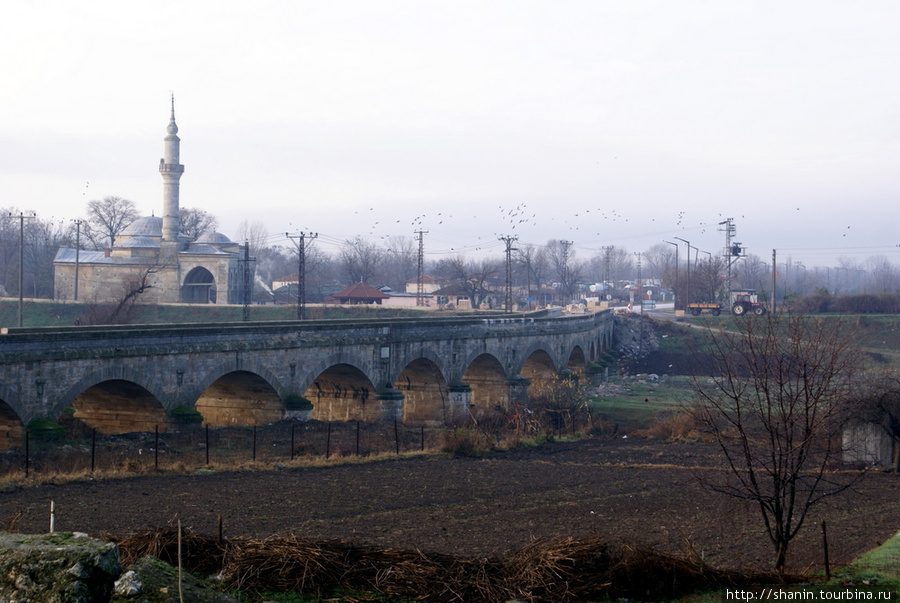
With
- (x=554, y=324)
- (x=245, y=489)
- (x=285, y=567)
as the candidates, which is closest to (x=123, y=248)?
(x=554, y=324)

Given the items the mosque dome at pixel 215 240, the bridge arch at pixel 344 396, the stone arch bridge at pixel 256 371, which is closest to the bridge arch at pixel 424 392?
the stone arch bridge at pixel 256 371

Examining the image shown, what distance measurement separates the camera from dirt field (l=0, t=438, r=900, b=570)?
13.9 meters

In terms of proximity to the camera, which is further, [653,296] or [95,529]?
[653,296]

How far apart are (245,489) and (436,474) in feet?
17.0

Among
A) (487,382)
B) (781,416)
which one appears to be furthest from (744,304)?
(781,416)

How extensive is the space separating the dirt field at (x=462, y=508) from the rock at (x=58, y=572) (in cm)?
569

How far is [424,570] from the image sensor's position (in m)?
8.63

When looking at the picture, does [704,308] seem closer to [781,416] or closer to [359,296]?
[359,296]

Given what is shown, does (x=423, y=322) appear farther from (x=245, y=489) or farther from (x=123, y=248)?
(x=123, y=248)

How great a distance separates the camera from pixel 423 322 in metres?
34.3

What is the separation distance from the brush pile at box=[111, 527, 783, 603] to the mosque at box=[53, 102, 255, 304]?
222 ft

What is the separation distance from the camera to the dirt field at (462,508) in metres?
13.9

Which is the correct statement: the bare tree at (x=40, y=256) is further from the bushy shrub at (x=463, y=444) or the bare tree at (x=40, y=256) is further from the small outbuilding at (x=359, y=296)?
the bushy shrub at (x=463, y=444)

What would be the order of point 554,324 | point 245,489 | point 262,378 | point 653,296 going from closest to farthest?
point 245,489 < point 262,378 < point 554,324 < point 653,296
